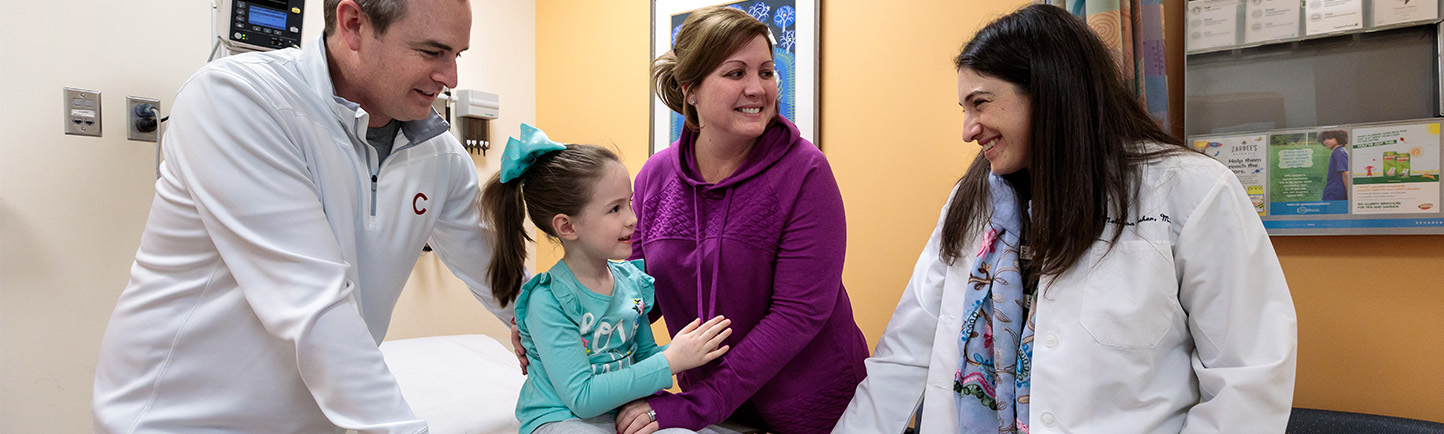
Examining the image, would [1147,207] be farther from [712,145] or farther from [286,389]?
[286,389]

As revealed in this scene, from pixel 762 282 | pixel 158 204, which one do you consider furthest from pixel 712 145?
pixel 158 204

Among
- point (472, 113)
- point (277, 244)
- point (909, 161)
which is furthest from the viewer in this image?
point (472, 113)

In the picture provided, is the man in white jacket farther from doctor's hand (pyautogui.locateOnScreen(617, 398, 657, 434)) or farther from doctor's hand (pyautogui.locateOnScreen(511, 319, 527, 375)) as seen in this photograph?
doctor's hand (pyautogui.locateOnScreen(617, 398, 657, 434))

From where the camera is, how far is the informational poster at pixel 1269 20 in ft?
6.82

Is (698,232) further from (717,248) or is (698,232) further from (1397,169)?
(1397,169)

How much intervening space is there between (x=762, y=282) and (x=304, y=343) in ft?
2.60

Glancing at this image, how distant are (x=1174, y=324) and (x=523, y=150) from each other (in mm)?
1069

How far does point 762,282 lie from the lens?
1.55 m

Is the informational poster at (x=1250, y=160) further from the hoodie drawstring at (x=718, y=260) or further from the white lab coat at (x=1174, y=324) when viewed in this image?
the hoodie drawstring at (x=718, y=260)

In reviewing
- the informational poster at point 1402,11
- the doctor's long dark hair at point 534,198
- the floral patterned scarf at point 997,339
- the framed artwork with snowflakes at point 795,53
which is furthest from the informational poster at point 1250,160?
the doctor's long dark hair at point 534,198

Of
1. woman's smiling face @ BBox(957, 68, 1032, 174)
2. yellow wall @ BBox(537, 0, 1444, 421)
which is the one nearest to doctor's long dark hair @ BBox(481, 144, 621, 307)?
woman's smiling face @ BBox(957, 68, 1032, 174)

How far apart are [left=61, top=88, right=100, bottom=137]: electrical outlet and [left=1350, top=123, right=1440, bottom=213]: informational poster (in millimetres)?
3467

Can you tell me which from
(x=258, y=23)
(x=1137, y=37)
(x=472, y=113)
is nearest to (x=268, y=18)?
(x=258, y=23)

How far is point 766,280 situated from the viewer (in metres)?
1.55
